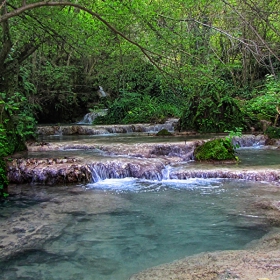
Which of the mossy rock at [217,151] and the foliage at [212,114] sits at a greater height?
the foliage at [212,114]

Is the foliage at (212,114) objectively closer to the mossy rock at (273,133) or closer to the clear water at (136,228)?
the mossy rock at (273,133)

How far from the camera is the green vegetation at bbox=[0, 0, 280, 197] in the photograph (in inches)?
242

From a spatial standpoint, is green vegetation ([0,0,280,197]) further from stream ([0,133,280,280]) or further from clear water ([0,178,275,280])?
clear water ([0,178,275,280])

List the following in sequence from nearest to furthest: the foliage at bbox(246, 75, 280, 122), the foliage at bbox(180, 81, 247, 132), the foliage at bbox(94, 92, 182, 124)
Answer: the foliage at bbox(246, 75, 280, 122) < the foliage at bbox(180, 81, 247, 132) < the foliage at bbox(94, 92, 182, 124)

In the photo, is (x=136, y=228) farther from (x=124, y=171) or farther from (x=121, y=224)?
(x=124, y=171)

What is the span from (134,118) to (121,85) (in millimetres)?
4493

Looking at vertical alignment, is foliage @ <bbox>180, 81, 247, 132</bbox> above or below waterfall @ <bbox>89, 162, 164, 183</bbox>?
above

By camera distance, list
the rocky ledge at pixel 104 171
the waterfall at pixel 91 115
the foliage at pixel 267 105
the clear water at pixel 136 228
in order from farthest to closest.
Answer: the waterfall at pixel 91 115 < the foliage at pixel 267 105 < the rocky ledge at pixel 104 171 < the clear water at pixel 136 228

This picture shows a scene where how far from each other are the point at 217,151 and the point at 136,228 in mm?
4999

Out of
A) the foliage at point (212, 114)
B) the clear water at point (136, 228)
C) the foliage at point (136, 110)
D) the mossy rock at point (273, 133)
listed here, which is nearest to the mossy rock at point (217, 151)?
the clear water at point (136, 228)

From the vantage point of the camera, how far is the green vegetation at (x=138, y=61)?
6148 mm

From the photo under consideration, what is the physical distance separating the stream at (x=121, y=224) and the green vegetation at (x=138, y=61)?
6.60ft

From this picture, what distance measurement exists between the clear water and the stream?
0.01 m

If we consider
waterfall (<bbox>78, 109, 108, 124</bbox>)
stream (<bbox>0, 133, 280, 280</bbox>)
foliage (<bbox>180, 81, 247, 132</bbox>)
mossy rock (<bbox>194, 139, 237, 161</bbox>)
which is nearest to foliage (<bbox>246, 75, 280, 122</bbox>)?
foliage (<bbox>180, 81, 247, 132</bbox>)
